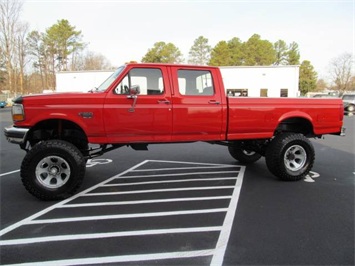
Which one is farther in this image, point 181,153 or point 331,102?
point 181,153

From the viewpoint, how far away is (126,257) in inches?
122

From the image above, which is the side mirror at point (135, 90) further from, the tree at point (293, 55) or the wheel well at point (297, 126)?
the tree at point (293, 55)

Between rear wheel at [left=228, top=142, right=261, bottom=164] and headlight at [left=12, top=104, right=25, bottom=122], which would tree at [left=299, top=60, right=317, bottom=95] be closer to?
rear wheel at [left=228, top=142, right=261, bottom=164]

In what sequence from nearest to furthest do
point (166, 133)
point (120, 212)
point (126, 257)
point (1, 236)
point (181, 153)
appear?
point (126, 257), point (1, 236), point (120, 212), point (166, 133), point (181, 153)

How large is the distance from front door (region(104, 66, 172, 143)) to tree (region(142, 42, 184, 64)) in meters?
54.3

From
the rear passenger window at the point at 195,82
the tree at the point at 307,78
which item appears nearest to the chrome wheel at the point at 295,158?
the rear passenger window at the point at 195,82

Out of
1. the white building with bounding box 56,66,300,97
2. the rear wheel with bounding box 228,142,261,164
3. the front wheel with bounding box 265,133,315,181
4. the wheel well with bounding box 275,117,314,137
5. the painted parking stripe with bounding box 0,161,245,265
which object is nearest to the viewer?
the painted parking stripe with bounding box 0,161,245,265

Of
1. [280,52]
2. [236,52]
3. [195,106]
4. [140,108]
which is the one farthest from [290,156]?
[280,52]

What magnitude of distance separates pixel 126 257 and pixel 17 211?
7.28 feet

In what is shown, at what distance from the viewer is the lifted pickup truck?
479 cm

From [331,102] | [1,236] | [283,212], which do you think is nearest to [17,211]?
[1,236]

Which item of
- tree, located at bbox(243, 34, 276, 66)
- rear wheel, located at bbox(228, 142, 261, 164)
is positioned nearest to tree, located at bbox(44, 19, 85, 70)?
tree, located at bbox(243, 34, 276, 66)

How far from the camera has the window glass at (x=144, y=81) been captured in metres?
5.12

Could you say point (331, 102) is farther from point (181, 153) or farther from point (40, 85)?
point (40, 85)
